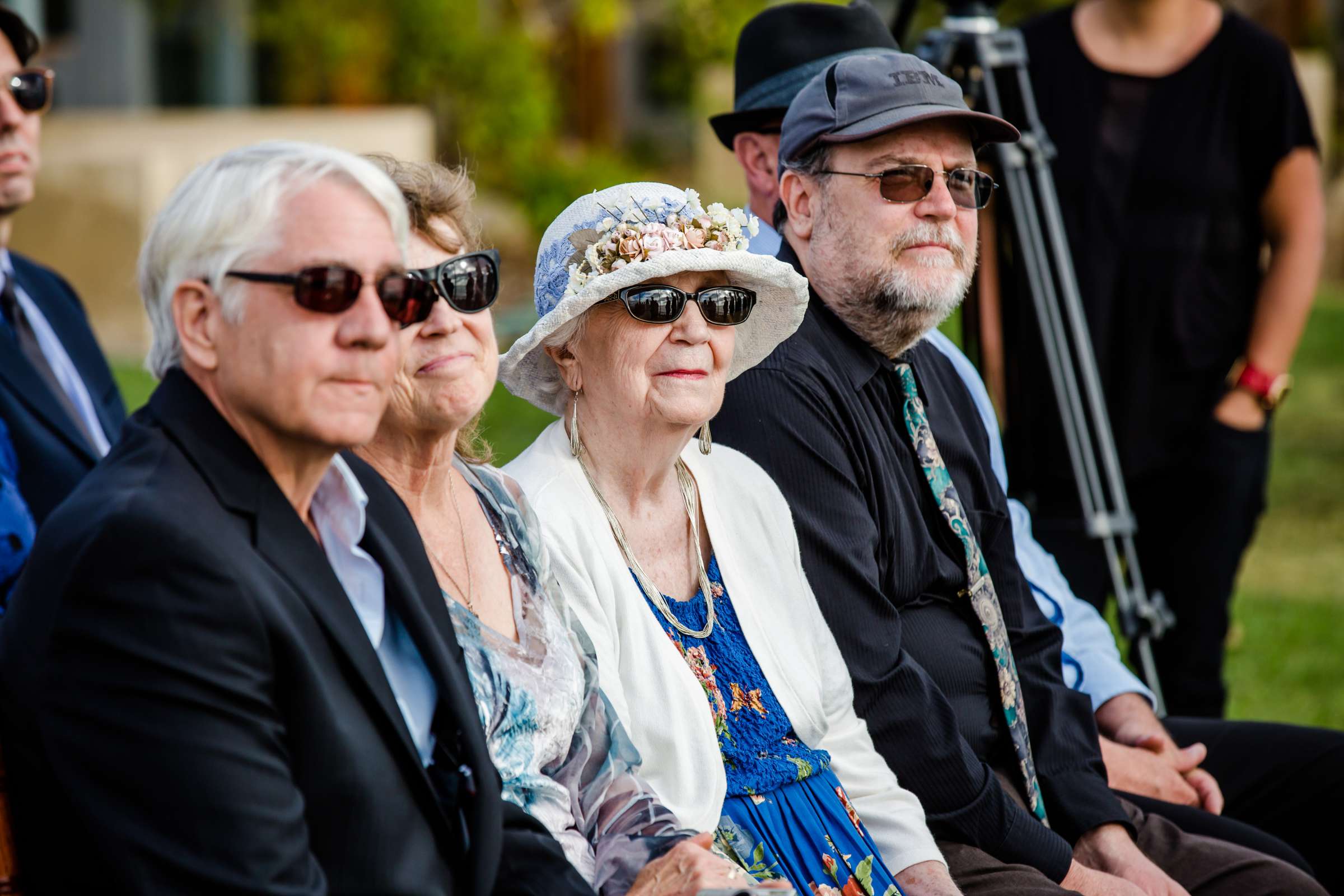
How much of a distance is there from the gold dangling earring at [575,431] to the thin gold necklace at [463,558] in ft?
0.71

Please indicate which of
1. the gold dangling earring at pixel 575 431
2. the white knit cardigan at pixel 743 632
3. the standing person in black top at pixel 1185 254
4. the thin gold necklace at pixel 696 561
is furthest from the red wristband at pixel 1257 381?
the gold dangling earring at pixel 575 431

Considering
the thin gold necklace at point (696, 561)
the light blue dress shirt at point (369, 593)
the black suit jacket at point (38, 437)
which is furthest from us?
the black suit jacket at point (38, 437)

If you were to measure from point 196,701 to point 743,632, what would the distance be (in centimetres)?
106

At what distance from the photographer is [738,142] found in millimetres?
3533

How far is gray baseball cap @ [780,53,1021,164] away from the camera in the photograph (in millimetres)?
2668

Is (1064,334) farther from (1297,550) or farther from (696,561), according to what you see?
(1297,550)

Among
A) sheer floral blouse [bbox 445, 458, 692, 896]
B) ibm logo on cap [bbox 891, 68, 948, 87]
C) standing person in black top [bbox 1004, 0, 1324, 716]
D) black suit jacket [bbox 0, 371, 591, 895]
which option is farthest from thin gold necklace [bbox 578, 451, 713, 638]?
standing person in black top [bbox 1004, 0, 1324, 716]

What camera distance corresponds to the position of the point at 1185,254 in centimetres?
409

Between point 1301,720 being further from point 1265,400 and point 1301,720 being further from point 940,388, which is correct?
point 940,388

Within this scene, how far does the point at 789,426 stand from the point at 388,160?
852mm

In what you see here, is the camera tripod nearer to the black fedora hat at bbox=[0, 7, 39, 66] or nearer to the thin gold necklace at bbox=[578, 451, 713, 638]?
the thin gold necklace at bbox=[578, 451, 713, 638]

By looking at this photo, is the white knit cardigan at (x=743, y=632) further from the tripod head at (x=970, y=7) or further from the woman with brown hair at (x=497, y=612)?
the tripod head at (x=970, y=7)

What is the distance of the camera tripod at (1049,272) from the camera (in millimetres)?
3615

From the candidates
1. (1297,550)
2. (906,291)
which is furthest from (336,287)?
(1297,550)
